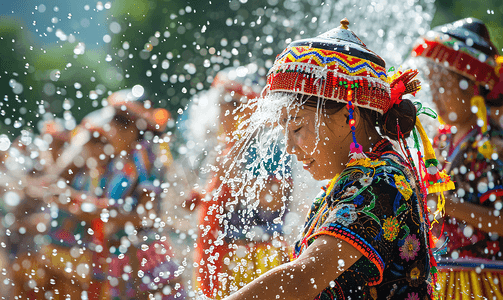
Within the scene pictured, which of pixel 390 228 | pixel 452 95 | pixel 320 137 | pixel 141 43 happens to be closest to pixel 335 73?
pixel 320 137

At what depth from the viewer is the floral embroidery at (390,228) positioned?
1.63 metres

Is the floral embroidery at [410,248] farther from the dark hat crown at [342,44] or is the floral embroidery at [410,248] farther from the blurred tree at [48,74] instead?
the blurred tree at [48,74]

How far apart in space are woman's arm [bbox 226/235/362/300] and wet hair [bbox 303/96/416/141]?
75 centimetres

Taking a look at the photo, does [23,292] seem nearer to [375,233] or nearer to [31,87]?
[375,233]

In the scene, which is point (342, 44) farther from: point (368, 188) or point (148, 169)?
point (148, 169)

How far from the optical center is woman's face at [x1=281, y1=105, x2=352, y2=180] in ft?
6.74

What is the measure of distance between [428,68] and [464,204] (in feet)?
4.21

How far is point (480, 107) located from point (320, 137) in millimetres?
2336

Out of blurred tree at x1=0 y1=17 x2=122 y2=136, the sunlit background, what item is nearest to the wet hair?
the sunlit background

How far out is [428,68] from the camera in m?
3.94

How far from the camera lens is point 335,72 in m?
2.00

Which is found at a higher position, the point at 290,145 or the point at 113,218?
the point at 113,218

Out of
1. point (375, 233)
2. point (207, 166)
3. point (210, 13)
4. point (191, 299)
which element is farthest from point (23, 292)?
point (210, 13)

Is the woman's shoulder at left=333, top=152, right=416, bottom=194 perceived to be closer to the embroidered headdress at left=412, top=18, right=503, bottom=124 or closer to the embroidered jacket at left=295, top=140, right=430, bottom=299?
the embroidered jacket at left=295, top=140, right=430, bottom=299
